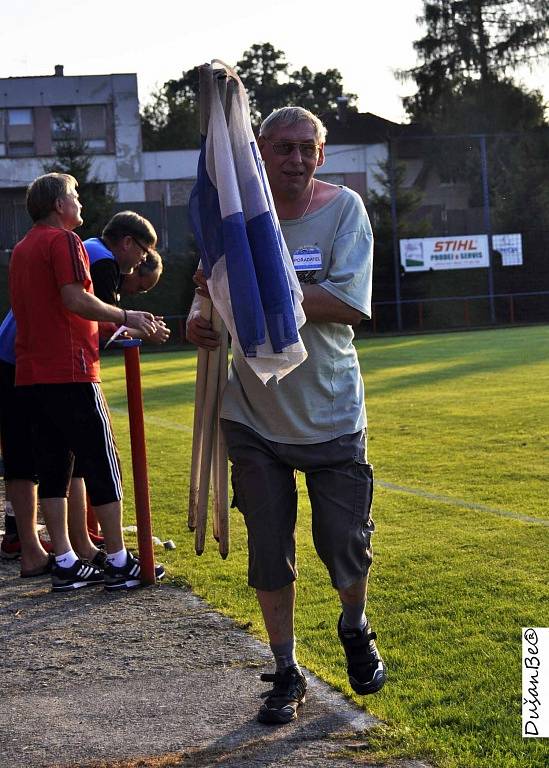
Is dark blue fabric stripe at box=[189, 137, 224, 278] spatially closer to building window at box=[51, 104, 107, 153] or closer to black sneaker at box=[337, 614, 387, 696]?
black sneaker at box=[337, 614, 387, 696]

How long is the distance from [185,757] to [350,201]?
187 cm

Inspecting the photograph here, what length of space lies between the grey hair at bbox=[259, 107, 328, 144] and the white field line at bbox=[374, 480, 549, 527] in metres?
3.83

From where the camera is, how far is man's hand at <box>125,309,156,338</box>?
5734 mm

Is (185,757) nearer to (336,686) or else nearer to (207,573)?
(336,686)

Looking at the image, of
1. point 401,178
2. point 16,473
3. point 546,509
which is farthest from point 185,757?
point 401,178

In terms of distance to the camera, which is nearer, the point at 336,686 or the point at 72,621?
the point at 336,686

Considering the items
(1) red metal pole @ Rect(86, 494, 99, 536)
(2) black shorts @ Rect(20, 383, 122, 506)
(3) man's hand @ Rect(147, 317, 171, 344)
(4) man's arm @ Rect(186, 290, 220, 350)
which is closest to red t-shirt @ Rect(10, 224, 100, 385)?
(2) black shorts @ Rect(20, 383, 122, 506)

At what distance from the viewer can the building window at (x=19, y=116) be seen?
55500 millimetres

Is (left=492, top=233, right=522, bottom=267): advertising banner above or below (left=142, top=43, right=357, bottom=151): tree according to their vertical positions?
below

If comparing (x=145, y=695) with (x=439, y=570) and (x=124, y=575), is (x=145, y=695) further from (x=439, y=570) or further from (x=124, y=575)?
(x=439, y=570)

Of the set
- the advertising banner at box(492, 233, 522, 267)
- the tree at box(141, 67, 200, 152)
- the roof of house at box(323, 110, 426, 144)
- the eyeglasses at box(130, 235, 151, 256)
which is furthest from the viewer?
the tree at box(141, 67, 200, 152)

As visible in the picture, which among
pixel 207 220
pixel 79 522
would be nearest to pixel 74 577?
pixel 79 522

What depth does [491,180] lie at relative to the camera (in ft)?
152

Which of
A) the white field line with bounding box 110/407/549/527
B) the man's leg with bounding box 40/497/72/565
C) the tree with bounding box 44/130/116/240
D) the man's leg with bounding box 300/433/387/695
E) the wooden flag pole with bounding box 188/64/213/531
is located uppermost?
the tree with bounding box 44/130/116/240
